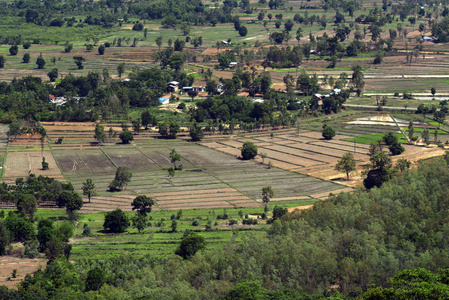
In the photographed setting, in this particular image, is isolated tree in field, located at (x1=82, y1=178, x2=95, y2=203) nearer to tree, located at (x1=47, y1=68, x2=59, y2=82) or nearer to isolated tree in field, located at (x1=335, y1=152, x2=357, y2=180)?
isolated tree in field, located at (x1=335, y1=152, x2=357, y2=180)

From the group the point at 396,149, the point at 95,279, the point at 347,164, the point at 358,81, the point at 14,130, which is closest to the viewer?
the point at 95,279

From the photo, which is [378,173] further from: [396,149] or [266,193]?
[396,149]

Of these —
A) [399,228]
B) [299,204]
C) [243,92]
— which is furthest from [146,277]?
[243,92]

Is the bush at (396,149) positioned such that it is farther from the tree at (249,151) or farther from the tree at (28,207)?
the tree at (28,207)

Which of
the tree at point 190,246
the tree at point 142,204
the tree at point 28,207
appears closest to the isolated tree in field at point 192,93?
the tree at point 142,204

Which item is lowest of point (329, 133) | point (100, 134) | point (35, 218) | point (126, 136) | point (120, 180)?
point (35, 218)

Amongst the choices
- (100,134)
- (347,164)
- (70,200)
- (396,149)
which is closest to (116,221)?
(70,200)
